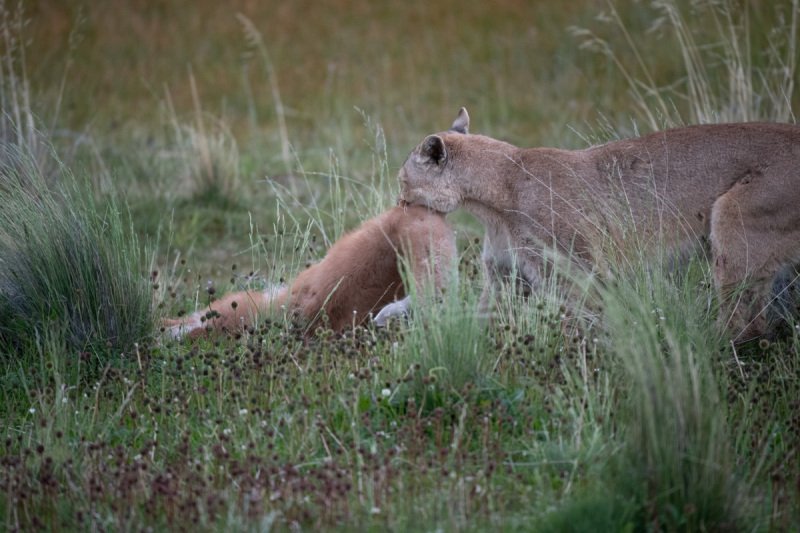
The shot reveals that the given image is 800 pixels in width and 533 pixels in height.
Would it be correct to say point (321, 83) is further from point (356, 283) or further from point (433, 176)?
point (356, 283)

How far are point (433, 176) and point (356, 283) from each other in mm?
930

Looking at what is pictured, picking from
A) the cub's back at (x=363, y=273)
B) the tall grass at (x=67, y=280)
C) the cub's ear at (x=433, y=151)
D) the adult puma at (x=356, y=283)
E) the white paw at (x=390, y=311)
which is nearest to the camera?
the tall grass at (x=67, y=280)

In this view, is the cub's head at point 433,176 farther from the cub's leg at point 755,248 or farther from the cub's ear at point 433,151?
the cub's leg at point 755,248

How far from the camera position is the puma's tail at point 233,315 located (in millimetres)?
6480

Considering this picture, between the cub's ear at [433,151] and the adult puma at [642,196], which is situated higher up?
the cub's ear at [433,151]

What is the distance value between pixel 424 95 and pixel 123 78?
503 centimetres

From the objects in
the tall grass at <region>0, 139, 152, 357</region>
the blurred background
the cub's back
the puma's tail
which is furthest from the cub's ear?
the blurred background

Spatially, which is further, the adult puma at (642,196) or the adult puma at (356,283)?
the adult puma at (356,283)

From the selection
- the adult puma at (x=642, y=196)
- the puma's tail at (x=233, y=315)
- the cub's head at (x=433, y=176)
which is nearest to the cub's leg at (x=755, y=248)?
the adult puma at (x=642, y=196)

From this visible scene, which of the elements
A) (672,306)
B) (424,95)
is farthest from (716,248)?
(424,95)

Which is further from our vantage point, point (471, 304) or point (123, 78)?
point (123, 78)

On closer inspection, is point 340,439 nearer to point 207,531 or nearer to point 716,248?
point 207,531

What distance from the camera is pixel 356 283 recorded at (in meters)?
6.75

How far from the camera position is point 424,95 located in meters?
16.3
